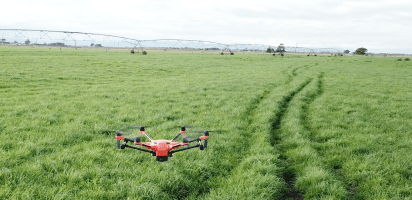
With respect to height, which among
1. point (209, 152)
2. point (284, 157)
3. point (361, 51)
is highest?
point (361, 51)

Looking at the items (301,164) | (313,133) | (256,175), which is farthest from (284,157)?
(313,133)

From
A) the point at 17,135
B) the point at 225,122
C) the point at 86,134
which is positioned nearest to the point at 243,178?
the point at 225,122

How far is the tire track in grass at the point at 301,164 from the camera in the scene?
537 centimetres

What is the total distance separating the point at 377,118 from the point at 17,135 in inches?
532

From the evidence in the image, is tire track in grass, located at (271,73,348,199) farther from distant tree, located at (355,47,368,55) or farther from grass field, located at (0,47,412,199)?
distant tree, located at (355,47,368,55)

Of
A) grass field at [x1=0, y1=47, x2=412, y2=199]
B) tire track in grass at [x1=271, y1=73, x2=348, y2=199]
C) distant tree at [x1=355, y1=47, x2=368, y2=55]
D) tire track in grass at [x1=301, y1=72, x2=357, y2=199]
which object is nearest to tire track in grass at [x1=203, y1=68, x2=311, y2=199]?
grass field at [x1=0, y1=47, x2=412, y2=199]

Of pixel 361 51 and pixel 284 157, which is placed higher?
pixel 361 51

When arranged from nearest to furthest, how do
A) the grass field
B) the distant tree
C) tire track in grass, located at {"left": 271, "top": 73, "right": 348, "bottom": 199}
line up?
the grass field, tire track in grass, located at {"left": 271, "top": 73, "right": 348, "bottom": 199}, the distant tree

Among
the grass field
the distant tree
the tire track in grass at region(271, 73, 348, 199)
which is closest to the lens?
the grass field

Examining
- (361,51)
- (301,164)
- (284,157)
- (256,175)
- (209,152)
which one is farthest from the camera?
(361,51)

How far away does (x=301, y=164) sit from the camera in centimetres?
654

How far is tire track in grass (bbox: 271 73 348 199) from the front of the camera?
17.6 feet

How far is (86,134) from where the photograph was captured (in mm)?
7480

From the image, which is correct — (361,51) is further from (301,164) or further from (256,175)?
(256,175)
